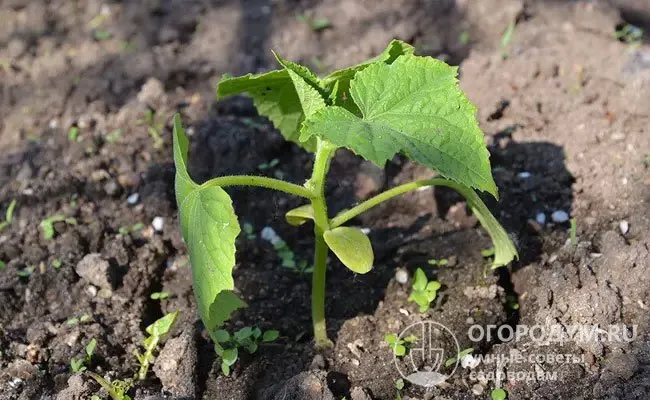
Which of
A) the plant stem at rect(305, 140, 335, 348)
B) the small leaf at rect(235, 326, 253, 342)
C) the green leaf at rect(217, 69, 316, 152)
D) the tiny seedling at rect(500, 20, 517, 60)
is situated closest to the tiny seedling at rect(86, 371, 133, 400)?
the small leaf at rect(235, 326, 253, 342)

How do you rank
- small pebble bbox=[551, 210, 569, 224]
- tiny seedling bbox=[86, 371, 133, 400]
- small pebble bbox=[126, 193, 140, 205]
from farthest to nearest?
small pebble bbox=[126, 193, 140, 205], small pebble bbox=[551, 210, 569, 224], tiny seedling bbox=[86, 371, 133, 400]

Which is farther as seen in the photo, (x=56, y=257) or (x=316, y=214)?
(x=56, y=257)

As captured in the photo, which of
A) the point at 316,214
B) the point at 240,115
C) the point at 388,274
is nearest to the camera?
the point at 316,214

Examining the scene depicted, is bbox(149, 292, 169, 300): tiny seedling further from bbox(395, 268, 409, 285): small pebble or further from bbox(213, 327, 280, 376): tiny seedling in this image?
bbox(395, 268, 409, 285): small pebble

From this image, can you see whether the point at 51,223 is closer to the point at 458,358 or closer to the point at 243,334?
the point at 243,334

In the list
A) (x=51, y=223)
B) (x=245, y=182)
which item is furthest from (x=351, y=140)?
(x=51, y=223)

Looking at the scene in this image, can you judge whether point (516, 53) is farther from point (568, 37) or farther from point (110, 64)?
point (110, 64)

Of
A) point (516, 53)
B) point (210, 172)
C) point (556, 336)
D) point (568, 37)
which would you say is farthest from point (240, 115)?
point (556, 336)
